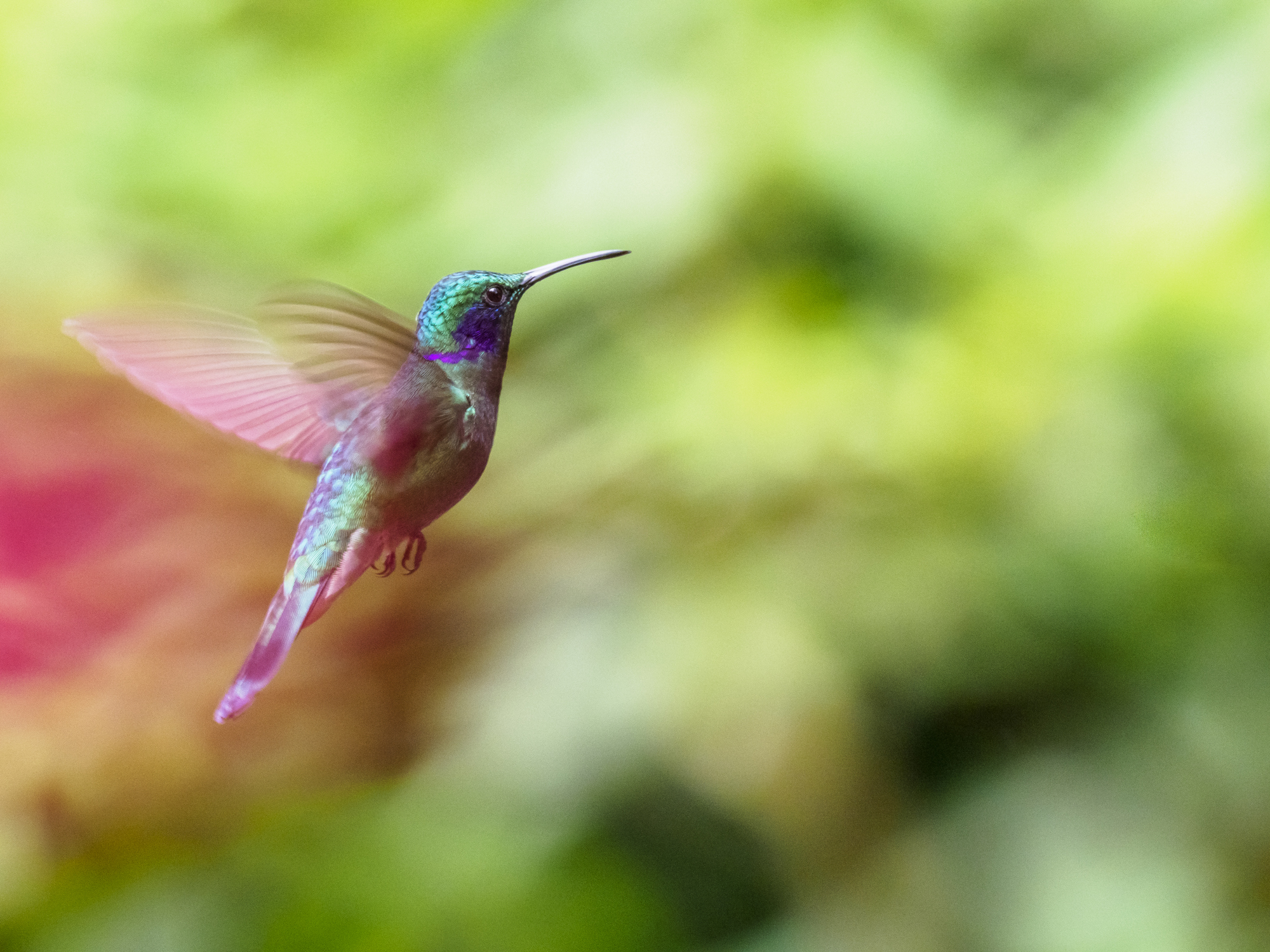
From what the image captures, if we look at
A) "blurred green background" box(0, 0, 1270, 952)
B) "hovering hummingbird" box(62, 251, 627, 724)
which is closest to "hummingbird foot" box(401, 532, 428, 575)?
"hovering hummingbird" box(62, 251, 627, 724)

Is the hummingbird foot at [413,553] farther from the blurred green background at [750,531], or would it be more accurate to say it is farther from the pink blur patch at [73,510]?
the blurred green background at [750,531]

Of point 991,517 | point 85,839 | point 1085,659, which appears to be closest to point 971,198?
point 991,517

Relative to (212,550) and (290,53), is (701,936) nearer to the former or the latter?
(212,550)

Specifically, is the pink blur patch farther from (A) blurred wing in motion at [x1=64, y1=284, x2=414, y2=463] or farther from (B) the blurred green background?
(A) blurred wing in motion at [x1=64, y1=284, x2=414, y2=463]

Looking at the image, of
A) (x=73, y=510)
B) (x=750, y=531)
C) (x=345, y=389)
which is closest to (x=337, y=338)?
(x=345, y=389)

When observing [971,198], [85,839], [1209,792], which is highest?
[971,198]

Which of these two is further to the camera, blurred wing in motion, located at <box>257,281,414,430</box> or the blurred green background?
the blurred green background

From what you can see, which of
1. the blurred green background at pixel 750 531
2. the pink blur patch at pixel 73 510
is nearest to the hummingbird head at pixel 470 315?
the pink blur patch at pixel 73 510
